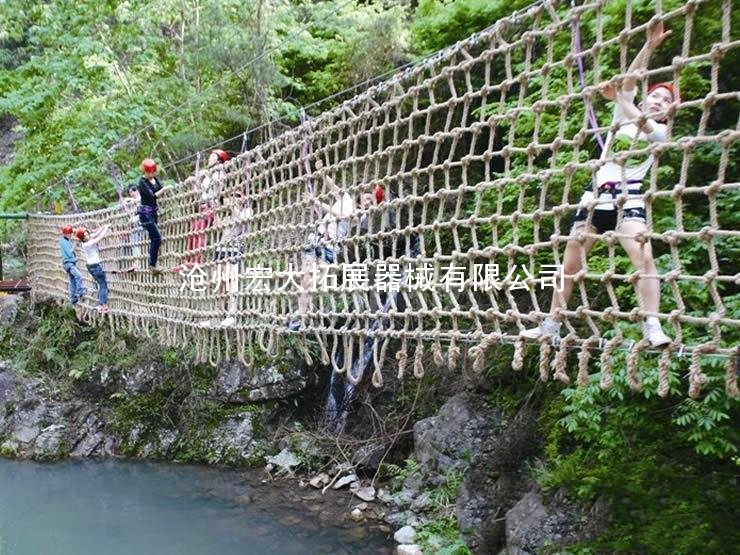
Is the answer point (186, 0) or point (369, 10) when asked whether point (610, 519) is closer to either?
point (369, 10)

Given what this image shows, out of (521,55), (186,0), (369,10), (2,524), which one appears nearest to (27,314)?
(2,524)

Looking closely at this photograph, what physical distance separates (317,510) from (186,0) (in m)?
4.35

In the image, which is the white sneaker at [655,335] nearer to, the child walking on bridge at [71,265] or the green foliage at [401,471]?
the green foliage at [401,471]

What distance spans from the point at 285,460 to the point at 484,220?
3.21 meters

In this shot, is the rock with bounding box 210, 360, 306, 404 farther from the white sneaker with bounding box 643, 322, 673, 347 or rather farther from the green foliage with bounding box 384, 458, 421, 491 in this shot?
the white sneaker with bounding box 643, 322, 673, 347

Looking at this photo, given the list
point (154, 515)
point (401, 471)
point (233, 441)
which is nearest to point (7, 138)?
point (233, 441)

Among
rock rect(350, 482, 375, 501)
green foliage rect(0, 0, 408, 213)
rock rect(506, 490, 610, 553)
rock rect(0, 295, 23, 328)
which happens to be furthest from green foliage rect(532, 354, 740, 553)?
rock rect(0, 295, 23, 328)

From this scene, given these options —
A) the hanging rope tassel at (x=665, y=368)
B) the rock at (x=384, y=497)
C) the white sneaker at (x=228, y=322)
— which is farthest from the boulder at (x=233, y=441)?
the hanging rope tassel at (x=665, y=368)

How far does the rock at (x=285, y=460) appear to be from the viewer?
4.26 meters

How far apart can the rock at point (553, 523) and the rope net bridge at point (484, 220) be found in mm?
589

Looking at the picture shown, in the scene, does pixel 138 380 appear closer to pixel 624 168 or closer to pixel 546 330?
pixel 546 330

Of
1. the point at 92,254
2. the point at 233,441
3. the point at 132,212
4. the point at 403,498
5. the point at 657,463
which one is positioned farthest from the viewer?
the point at 233,441

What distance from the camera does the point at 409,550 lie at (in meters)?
3.12

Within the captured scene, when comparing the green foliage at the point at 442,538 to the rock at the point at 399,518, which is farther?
the rock at the point at 399,518
